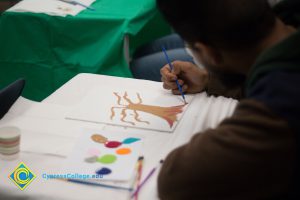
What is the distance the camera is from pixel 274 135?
0.66 m

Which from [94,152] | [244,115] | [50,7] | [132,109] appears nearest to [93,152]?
[94,152]

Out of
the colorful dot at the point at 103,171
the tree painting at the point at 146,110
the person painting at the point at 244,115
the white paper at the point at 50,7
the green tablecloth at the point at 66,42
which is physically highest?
the person painting at the point at 244,115

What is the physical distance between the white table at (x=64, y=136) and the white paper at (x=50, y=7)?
804 millimetres

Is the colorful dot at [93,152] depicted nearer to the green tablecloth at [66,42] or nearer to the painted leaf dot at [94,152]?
the painted leaf dot at [94,152]

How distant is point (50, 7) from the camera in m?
2.15

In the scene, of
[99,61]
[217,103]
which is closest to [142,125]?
[217,103]

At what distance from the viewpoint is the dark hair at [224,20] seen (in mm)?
777

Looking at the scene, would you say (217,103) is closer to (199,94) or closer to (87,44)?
(199,94)

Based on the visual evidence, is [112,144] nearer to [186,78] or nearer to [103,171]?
[103,171]

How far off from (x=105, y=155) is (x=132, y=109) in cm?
27

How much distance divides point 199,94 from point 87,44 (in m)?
0.95

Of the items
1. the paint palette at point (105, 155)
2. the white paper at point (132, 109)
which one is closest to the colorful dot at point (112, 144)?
the paint palette at point (105, 155)

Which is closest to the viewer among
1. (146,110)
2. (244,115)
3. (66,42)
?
(244,115)

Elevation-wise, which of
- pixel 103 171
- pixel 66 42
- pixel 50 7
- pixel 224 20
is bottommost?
pixel 66 42
